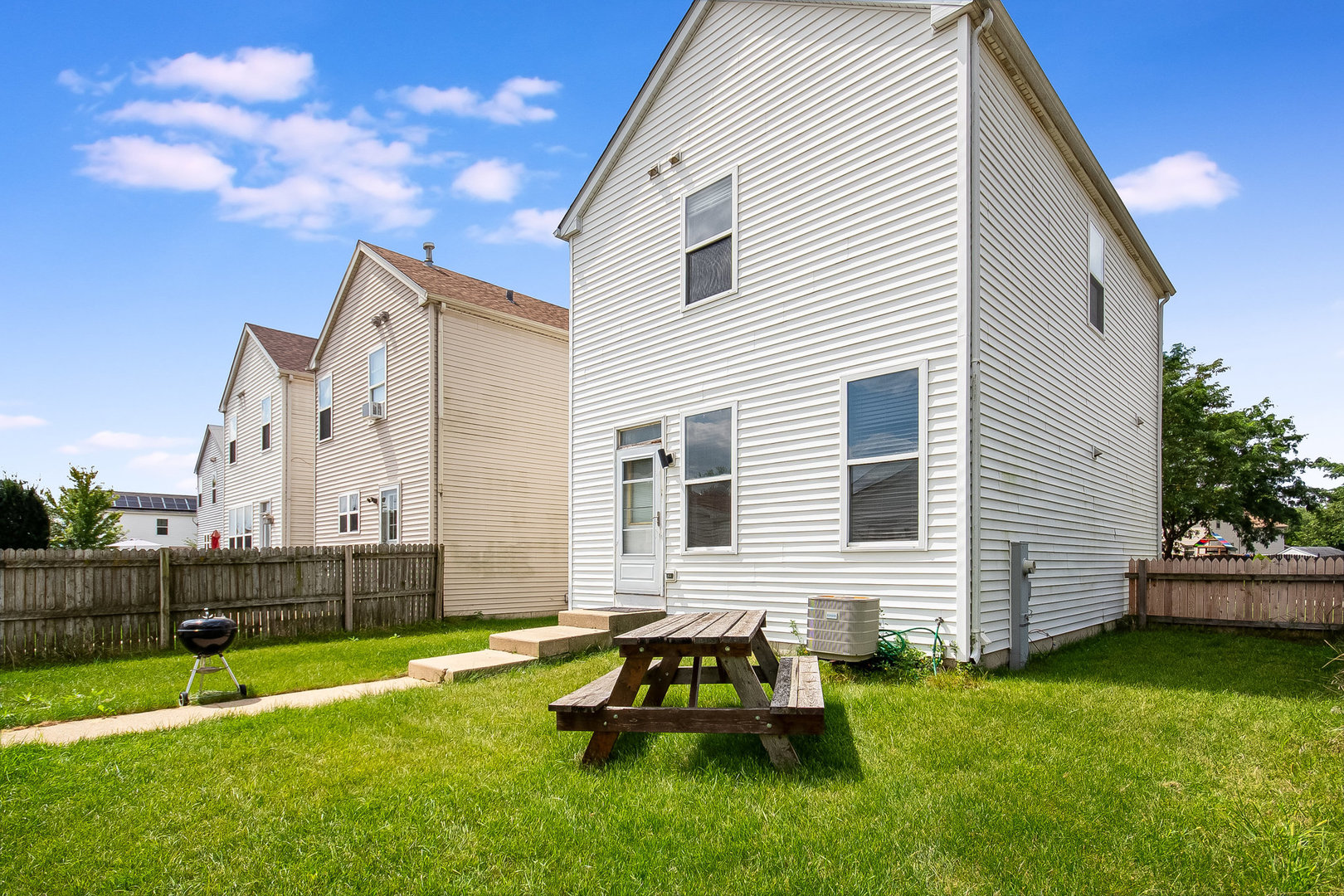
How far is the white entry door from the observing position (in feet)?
31.5

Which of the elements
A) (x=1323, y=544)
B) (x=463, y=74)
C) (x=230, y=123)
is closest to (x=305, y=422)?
(x=230, y=123)

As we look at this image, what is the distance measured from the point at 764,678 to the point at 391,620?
32.0 feet

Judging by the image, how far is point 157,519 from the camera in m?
52.8

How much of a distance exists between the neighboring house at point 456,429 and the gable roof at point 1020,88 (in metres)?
4.80

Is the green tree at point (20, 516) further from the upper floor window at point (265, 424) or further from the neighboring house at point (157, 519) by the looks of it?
the neighboring house at point (157, 519)

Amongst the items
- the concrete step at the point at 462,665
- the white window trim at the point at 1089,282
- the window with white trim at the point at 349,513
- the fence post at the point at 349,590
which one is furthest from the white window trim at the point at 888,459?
the window with white trim at the point at 349,513

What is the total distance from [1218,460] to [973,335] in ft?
79.4

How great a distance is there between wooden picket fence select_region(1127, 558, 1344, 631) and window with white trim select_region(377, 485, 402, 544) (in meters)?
13.7

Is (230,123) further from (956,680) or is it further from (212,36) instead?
(956,680)

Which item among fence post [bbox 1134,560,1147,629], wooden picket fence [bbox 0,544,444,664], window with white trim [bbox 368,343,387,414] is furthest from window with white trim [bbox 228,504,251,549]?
fence post [bbox 1134,560,1147,629]

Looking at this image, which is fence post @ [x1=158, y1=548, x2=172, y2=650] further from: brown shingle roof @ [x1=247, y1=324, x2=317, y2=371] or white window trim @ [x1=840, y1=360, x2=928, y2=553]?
brown shingle roof @ [x1=247, y1=324, x2=317, y2=371]

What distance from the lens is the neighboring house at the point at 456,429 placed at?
1470cm

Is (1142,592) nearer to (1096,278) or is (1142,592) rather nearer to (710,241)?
(1096,278)

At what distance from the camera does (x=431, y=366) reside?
1471cm
